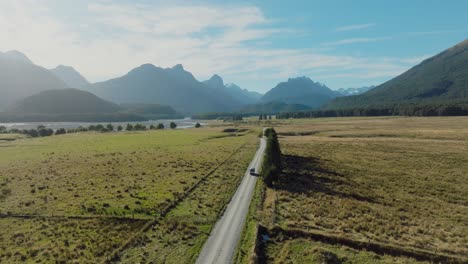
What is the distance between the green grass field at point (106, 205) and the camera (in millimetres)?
30344

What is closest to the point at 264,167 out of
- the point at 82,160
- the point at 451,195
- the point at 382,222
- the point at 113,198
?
the point at 382,222

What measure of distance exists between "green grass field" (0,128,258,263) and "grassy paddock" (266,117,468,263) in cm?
1171

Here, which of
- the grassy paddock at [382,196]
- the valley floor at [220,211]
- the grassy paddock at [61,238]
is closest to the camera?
the grassy paddock at [61,238]

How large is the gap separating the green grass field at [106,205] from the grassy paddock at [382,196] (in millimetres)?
11708

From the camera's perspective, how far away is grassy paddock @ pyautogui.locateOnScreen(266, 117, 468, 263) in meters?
35.1

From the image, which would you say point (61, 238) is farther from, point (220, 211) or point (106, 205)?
point (220, 211)

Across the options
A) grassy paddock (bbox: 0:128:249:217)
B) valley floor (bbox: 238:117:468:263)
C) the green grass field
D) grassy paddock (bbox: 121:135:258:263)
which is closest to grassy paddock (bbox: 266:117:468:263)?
valley floor (bbox: 238:117:468:263)

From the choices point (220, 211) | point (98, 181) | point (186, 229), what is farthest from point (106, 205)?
point (220, 211)

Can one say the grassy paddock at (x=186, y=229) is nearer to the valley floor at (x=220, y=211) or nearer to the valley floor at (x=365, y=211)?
the valley floor at (x=220, y=211)

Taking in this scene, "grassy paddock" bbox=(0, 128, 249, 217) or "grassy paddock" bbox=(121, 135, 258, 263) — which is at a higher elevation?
"grassy paddock" bbox=(0, 128, 249, 217)

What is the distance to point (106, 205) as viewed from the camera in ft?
140

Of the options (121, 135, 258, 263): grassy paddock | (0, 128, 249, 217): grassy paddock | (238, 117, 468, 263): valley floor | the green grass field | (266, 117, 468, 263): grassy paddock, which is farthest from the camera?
(0, 128, 249, 217): grassy paddock

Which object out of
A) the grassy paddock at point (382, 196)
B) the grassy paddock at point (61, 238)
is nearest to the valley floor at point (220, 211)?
the grassy paddock at point (61, 238)

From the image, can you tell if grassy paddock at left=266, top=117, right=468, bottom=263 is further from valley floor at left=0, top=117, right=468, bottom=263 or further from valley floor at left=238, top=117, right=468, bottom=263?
valley floor at left=0, top=117, right=468, bottom=263
